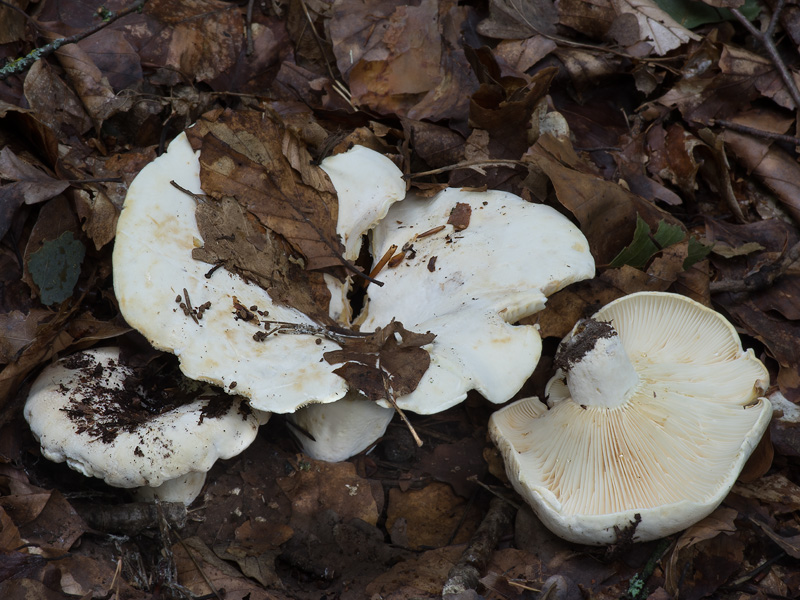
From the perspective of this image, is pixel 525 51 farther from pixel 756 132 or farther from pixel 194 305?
pixel 194 305

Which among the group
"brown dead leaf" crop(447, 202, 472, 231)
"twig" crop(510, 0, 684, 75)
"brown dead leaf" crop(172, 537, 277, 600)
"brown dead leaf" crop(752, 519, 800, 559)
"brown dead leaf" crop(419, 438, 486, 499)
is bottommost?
"brown dead leaf" crop(752, 519, 800, 559)

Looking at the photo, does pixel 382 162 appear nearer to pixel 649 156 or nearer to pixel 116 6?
pixel 649 156

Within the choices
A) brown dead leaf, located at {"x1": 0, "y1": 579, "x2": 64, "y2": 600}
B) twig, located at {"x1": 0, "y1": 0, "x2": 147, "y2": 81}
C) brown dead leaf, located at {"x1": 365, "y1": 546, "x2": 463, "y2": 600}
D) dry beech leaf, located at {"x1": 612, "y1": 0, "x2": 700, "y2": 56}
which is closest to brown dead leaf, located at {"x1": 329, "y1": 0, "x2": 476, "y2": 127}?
dry beech leaf, located at {"x1": 612, "y1": 0, "x2": 700, "y2": 56}

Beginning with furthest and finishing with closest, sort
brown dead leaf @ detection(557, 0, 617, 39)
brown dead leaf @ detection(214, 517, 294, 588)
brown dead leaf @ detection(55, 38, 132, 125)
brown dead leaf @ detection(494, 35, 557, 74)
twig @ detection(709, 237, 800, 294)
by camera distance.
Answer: brown dead leaf @ detection(557, 0, 617, 39) < brown dead leaf @ detection(494, 35, 557, 74) < brown dead leaf @ detection(55, 38, 132, 125) < twig @ detection(709, 237, 800, 294) < brown dead leaf @ detection(214, 517, 294, 588)

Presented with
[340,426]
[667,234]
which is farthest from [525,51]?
[340,426]

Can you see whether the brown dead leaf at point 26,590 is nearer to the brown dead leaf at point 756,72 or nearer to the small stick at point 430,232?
the small stick at point 430,232

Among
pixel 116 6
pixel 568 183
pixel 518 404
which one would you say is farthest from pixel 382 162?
pixel 116 6

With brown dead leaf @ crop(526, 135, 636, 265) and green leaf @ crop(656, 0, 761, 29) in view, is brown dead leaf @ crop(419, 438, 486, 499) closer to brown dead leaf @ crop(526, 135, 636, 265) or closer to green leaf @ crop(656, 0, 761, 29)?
brown dead leaf @ crop(526, 135, 636, 265)
